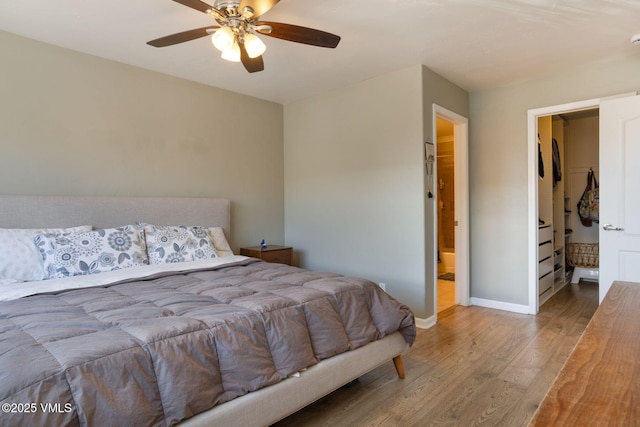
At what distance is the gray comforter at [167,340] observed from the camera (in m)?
1.13

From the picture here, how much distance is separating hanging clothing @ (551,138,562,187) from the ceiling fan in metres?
3.89

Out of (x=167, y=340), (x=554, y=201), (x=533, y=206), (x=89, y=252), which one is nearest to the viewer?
(x=167, y=340)

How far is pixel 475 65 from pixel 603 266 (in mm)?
2065

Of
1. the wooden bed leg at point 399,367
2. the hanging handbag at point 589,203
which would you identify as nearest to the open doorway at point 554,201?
the hanging handbag at point 589,203

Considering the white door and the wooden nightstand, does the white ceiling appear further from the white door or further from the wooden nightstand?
the wooden nightstand

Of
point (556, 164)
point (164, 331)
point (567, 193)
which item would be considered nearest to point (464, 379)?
point (164, 331)

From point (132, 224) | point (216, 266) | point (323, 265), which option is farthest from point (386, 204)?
point (132, 224)

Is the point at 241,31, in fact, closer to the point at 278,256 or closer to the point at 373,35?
the point at 373,35

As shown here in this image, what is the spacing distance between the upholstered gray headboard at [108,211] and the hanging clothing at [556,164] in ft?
13.5

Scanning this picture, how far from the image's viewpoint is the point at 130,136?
3.40 meters

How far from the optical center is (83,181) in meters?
3.13

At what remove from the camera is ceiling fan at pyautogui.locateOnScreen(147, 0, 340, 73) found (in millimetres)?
2010

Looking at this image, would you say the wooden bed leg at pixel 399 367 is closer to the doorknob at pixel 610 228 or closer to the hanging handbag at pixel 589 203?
the doorknob at pixel 610 228

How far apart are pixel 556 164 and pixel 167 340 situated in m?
5.16
